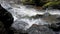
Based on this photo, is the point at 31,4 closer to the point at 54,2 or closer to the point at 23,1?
the point at 23,1

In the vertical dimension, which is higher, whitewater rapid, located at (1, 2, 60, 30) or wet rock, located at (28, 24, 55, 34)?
wet rock, located at (28, 24, 55, 34)

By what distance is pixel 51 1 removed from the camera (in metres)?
19.2

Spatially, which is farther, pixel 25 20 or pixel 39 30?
pixel 25 20

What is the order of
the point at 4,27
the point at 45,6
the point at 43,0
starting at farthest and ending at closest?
the point at 43,0 → the point at 45,6 → the point at 4,27

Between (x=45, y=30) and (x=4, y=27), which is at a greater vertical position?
(x=4, y=27)

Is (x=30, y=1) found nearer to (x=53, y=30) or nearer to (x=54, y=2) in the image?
(x=54, y=2)

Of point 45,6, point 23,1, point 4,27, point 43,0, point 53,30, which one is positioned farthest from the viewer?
point 23,1

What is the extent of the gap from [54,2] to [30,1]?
144 inches

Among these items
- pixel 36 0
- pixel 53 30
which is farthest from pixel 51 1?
pixel 53 30

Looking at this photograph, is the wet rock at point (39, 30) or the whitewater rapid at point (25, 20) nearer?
the wet rock at point (39, 30)

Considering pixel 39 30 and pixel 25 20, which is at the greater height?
pixel 39 30

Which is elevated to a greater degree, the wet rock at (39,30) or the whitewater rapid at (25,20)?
the wet rock at (39,30)

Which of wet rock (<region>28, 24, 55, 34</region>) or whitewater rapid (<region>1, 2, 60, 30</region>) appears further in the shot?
whitewater rapid (<region>1, 2, 60, 30</region>)

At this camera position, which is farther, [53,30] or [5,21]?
[53,30]
